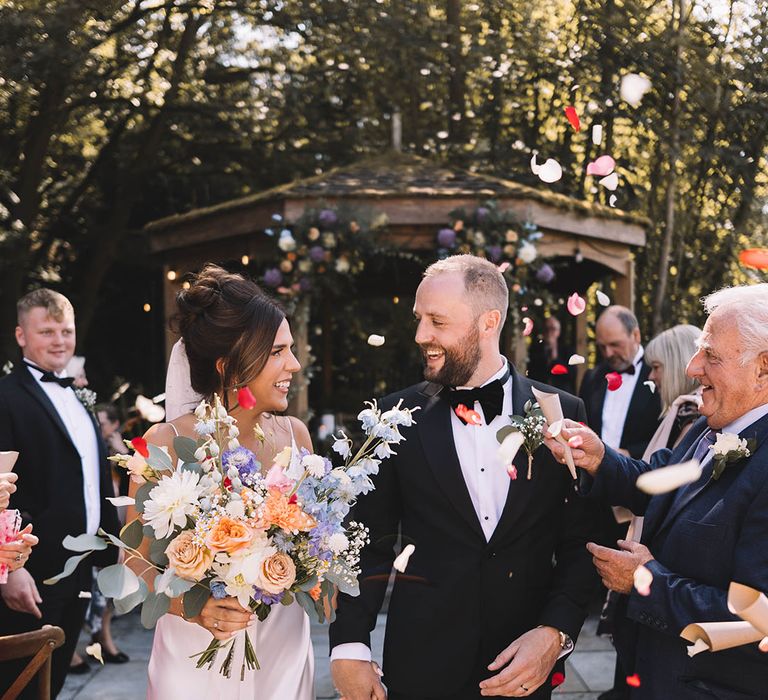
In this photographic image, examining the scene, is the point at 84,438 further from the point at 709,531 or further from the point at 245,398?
the point at 709,531

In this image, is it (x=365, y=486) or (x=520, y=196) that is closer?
(x=365, y=486)

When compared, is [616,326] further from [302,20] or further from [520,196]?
[302,20]

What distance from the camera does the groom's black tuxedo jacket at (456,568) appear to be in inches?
107

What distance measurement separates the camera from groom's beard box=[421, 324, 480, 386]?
286 cm

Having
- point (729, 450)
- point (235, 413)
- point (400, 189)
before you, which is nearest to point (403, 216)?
point (400, 189)

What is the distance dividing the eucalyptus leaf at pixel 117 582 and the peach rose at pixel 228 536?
24 centimetres

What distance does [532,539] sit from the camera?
9.11ft

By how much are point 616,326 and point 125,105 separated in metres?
7.77

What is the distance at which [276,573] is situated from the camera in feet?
7.40

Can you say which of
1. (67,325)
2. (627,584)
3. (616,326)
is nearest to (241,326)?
(627,584)

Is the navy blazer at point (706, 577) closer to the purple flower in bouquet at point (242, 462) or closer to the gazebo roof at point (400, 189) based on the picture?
the purple flower in bouquet at point (242, 462)

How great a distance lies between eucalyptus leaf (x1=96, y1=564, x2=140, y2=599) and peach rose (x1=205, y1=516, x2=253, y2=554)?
236 millimetres

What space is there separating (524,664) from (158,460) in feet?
3.87

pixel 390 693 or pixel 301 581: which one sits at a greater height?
pixel 301 581
